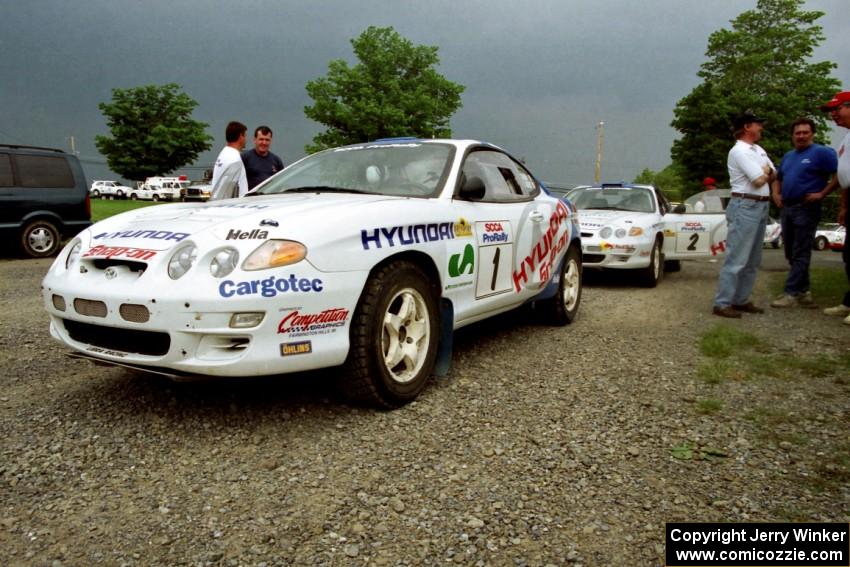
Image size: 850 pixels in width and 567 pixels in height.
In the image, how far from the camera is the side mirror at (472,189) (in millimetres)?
3535

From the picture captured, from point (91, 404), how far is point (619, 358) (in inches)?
129

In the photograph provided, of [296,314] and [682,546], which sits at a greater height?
[296,314]

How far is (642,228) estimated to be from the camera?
25.6ft

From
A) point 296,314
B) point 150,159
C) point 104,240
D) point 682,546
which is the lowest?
point 682,546

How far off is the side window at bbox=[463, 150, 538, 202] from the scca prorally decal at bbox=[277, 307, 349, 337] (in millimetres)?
1492

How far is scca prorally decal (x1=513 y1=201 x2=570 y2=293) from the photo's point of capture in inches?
166

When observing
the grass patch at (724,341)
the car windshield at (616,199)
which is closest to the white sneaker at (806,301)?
the grass patch at (724,341)

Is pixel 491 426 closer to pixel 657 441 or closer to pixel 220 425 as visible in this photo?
pixel 657 441

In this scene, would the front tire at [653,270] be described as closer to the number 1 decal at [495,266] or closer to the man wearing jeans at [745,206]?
the man wearing jeans at [745,206]

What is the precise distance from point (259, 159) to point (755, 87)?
3508 cm

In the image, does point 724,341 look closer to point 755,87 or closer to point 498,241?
point 498,241

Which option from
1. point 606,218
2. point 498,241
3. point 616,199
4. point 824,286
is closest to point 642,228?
point 606,218

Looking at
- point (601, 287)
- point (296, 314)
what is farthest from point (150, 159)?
point (296, 314)

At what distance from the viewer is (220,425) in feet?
9.32
